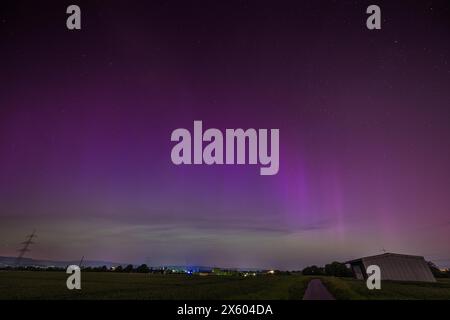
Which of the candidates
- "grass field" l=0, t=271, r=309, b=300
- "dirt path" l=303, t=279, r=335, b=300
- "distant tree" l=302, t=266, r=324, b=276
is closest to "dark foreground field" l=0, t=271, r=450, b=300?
"grass field" l=0, t=271, r=309, b=300

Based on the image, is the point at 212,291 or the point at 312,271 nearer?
the point at 212,291

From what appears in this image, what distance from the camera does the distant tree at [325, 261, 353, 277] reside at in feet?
440

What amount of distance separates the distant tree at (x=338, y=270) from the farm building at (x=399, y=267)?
57.5 metres

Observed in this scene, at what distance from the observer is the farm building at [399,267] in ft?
244

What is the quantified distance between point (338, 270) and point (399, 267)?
217ft

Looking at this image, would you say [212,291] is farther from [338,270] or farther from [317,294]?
[338,270]

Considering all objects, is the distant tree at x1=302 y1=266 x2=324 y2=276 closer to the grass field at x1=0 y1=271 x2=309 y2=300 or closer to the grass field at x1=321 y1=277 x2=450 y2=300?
the grass field at x1=0 y1=271 x2=309 y2=300

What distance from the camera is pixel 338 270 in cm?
13838

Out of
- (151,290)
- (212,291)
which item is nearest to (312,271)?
(151,290)

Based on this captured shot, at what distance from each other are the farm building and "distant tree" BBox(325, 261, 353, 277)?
57.5 m
